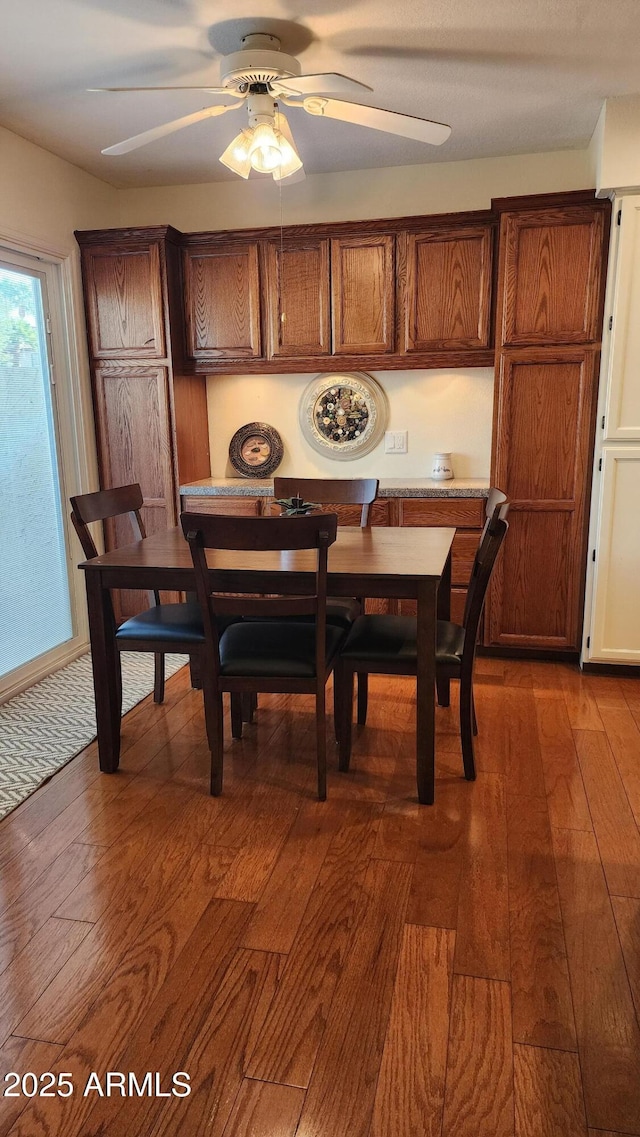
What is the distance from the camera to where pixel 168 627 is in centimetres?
263

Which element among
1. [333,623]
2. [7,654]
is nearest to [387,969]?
[333,623]

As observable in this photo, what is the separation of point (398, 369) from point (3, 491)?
206 centimetres

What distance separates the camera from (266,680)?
7.66 ft

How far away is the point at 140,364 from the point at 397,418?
4.72 ft

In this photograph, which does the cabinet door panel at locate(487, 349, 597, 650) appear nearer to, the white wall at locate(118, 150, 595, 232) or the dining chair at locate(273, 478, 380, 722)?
the dining chair at locate(273, 478, 380, 722)

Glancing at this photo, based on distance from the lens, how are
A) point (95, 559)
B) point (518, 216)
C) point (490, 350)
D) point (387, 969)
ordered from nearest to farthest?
point (387, 969), point (95, 559), point (518, 216), point (490, 350)

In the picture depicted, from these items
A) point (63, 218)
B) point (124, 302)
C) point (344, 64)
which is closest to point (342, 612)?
point (344, 64)

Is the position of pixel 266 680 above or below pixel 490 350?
below

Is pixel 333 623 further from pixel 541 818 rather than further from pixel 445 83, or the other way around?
pixel 445 83

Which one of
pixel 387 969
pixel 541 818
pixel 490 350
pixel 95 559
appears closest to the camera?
pixel 387 969

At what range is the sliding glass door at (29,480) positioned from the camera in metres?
3.40

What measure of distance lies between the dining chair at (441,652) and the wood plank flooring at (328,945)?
0.19m

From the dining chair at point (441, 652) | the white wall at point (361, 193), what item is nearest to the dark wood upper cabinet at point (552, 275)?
the white wall at point (361, 193)

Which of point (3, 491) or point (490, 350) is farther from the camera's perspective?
point (490, 350)
